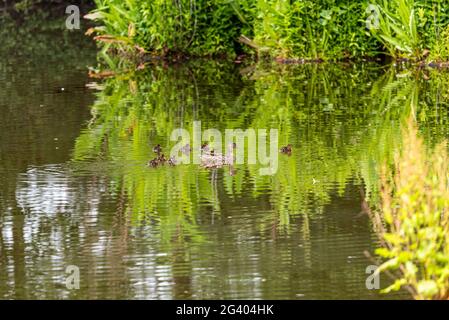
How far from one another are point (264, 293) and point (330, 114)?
7048 mm

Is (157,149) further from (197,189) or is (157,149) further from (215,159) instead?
(197,189)

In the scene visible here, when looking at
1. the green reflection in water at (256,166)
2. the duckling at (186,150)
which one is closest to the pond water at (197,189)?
the green reflection in water at (256,166)

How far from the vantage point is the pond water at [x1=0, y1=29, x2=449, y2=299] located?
791 cm

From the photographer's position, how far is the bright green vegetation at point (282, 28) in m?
18.7

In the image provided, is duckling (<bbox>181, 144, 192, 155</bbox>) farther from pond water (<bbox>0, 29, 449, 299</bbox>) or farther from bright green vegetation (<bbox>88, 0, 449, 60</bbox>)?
bright green vegetation (<bbox>88, 0, 449, 60</bbox>)

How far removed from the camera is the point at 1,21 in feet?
103

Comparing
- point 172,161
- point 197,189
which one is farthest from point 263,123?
point 197,189

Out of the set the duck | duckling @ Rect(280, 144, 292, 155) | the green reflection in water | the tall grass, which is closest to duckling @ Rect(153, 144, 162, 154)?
the green reflection in water

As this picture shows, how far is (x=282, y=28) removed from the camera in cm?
1978

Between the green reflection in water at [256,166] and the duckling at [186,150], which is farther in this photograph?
the duckling at [186,150]

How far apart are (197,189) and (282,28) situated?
9.71 meters

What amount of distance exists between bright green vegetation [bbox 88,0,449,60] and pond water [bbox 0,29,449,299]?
1.23 meters

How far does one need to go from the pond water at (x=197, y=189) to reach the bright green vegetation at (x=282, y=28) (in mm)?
1234

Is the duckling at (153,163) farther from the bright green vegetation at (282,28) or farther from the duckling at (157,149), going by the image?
the bright green vegetation at (282,28)
